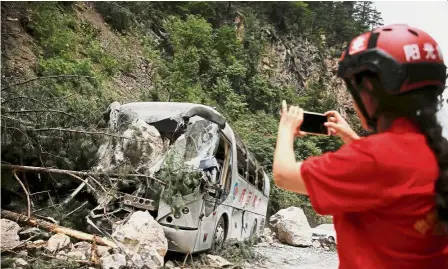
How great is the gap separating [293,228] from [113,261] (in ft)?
22.3

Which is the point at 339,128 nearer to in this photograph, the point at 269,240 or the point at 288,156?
the point at 288,156

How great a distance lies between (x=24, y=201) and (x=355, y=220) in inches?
206

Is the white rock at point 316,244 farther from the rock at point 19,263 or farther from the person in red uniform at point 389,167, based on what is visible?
the person in red uniform at point 389,167

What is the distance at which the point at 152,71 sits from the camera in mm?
17734

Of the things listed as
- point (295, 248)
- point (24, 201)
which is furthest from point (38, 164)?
point (295, 248)

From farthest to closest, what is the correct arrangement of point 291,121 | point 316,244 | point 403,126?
point 316,244, point 291,121, point 403,126

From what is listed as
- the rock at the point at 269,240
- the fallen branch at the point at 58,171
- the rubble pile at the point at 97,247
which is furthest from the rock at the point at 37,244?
the rock at the point at 269,240

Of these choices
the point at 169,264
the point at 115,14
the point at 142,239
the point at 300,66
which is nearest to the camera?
the point at 142,239

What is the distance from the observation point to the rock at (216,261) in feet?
19.8

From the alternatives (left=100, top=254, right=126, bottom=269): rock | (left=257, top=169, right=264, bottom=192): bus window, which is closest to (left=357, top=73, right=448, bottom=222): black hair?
(left=100, top=254, right=126, bottom=269): rock

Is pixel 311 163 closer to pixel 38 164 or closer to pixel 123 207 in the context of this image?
pixel 123 207

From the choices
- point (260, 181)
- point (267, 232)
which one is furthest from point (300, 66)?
point (260, 181)

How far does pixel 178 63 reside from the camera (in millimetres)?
16703

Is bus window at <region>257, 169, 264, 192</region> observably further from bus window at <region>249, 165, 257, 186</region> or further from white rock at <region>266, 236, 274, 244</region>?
white rock at <region>266, 236, 274, 244</region>
